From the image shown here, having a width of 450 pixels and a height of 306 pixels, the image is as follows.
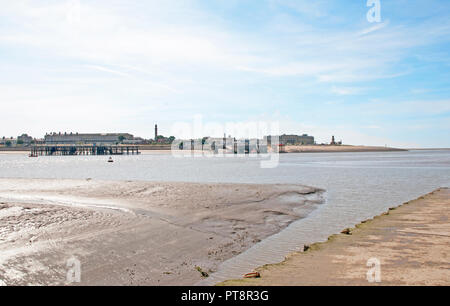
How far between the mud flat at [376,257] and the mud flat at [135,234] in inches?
94.1

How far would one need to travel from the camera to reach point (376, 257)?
32.1 feet

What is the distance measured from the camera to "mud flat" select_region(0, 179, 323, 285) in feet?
31.3

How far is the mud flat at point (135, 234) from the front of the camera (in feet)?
31.3

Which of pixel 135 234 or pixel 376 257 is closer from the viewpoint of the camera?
pixel 376 257

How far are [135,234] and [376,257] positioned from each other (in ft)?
26.1

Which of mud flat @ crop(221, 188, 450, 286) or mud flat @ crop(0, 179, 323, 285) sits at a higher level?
mud flat @ crop(221, 188, 450, 286)

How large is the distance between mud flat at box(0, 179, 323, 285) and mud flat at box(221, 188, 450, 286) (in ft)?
7.84

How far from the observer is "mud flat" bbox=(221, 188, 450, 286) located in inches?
315

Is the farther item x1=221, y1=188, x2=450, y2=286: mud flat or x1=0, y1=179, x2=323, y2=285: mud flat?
x1=0, y1=179, x2=323, y2=285: mud flat

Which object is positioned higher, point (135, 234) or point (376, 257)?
point (376, 257)

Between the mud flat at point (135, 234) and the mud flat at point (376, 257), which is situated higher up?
the mud flat at point (376, 257)
